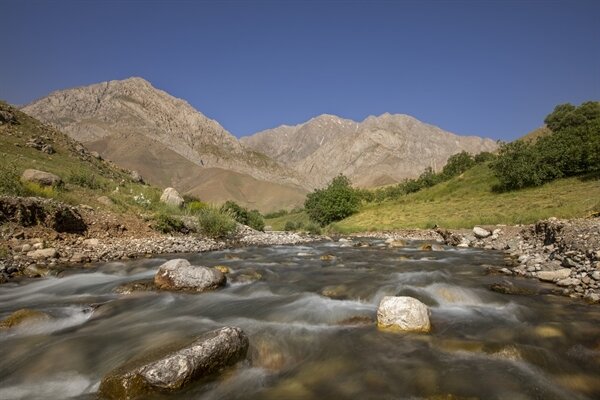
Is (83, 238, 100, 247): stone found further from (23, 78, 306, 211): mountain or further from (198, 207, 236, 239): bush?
(23, 78, 306, 211): mountain

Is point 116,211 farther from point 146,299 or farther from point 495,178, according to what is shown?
point 495,178

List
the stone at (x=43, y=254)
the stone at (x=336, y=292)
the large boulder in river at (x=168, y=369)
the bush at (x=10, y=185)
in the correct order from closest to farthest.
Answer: the large boulder in river at (x=168, y=369) → the stone at (x=336, y=292) → the stone at (x=43, y=254) → the bush at (x=10, y=185)

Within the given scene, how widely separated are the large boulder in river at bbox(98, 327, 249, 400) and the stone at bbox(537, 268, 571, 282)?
9137 millimetres

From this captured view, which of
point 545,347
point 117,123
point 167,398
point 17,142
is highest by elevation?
point 117,123

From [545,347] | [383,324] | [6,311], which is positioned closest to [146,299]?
[6,311]

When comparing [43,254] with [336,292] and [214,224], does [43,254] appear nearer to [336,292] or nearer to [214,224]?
[336,292]

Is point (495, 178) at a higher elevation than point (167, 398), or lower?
higher

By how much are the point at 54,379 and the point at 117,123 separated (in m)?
204

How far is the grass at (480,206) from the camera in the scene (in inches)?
1067

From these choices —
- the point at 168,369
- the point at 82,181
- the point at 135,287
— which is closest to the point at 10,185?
the point at 82,181

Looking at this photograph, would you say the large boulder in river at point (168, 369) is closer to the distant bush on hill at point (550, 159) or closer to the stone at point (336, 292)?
the stone at point (336, 292)

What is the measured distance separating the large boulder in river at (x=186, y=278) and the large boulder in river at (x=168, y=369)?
4.61 meters

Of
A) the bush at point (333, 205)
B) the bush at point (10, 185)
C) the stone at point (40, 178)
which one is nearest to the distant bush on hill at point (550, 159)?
the bush at point (333, 205)

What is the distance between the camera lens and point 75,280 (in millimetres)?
11055
